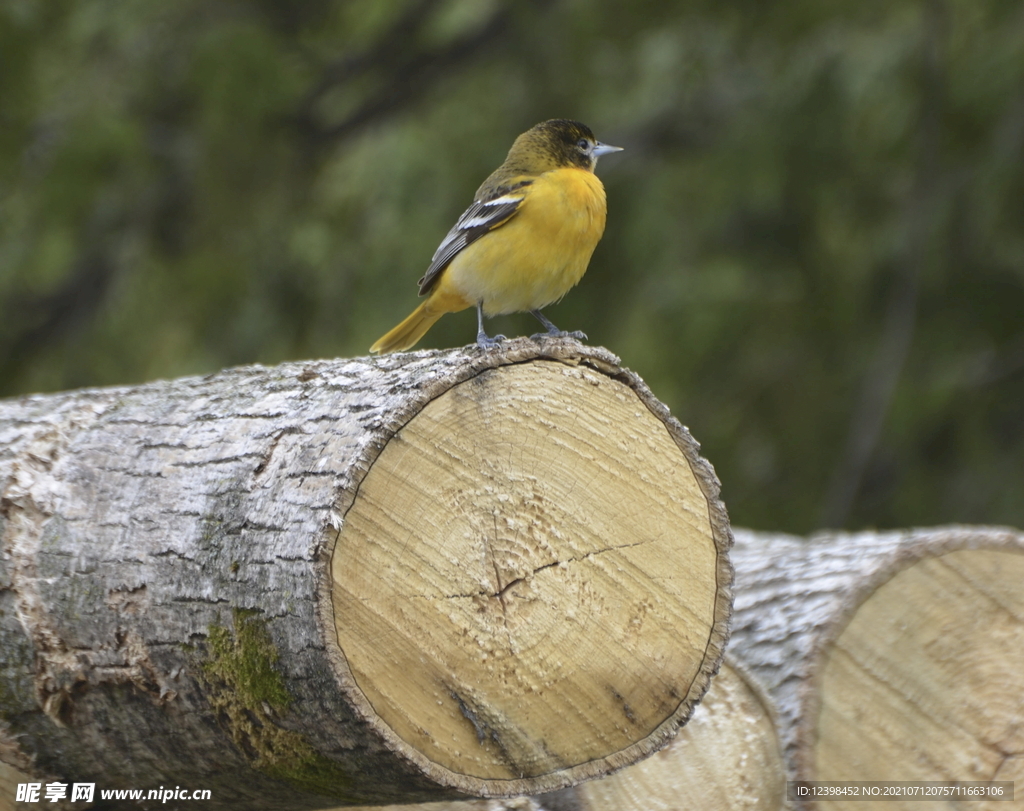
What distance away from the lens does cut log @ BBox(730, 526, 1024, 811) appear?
2918 millimetres

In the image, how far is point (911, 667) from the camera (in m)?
2.97

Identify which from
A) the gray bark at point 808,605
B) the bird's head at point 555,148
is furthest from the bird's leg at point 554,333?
the gray bark at point 808,605

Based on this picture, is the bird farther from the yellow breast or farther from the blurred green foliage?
the blurred green foliage

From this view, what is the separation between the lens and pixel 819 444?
5613mm

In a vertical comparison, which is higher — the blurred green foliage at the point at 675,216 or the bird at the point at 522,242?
the blurred green foliage at the point at 675,216

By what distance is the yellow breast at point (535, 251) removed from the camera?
348 centimetres

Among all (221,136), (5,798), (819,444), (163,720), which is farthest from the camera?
(819,444)

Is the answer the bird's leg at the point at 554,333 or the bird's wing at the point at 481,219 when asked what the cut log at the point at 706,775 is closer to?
the bird's leg at the point at 554,333

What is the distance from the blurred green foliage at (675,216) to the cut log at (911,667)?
231 cm

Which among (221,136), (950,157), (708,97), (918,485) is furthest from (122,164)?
(918,485)

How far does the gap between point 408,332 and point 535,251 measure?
0.78 metres

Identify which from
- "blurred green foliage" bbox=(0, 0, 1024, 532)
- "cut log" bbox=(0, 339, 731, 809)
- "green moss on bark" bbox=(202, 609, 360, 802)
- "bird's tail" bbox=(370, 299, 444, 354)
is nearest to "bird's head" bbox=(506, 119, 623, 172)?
"bird's tail" bbox=(370, 299, 444, 354)

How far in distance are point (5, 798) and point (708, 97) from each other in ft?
15.8

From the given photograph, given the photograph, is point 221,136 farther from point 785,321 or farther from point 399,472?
point 399,472
